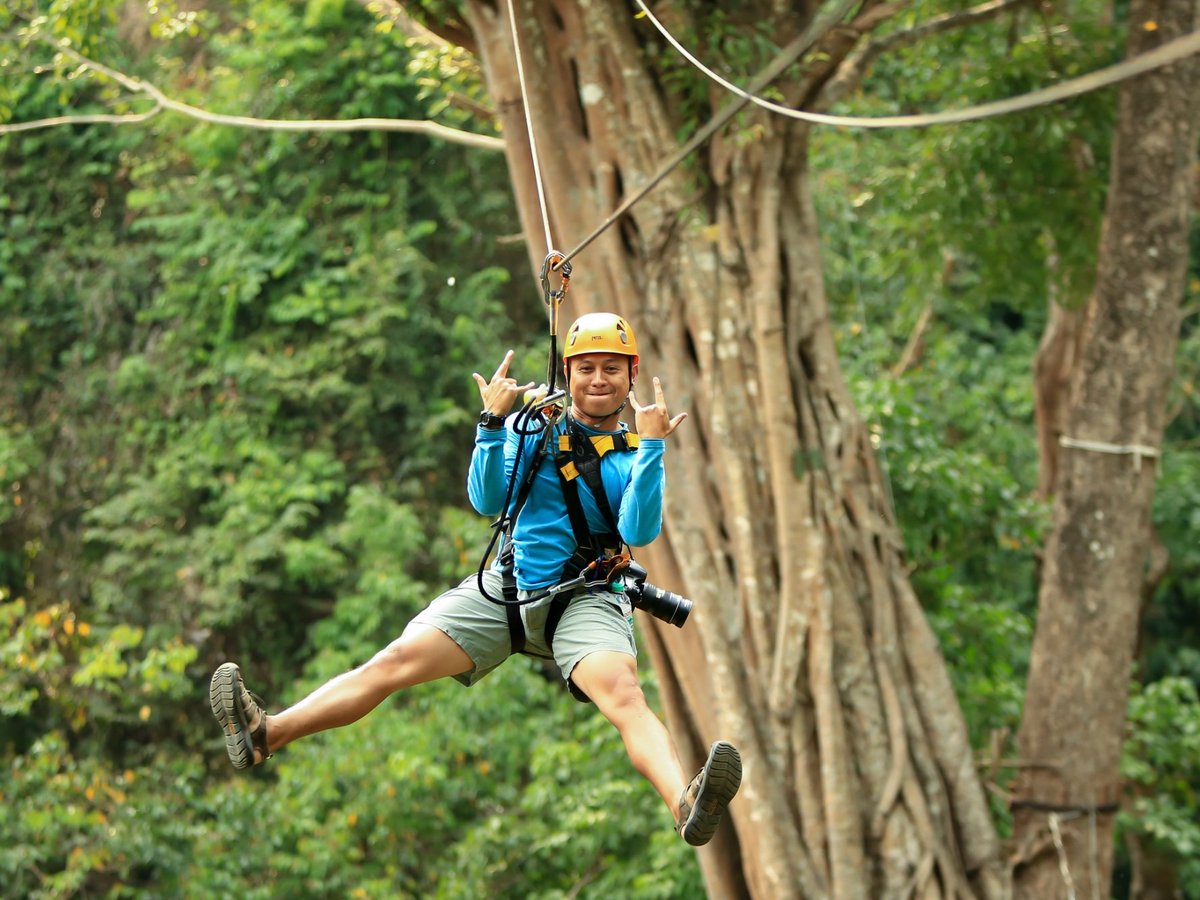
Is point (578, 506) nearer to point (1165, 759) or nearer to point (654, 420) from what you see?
point (654, 420)

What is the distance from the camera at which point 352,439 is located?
36.0 feet

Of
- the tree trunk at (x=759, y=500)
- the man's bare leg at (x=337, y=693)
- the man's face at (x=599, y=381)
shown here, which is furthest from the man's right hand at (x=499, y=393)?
the tree trunk at (x=759, y=500)

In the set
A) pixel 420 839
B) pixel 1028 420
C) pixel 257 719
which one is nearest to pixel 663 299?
pixel 257 719

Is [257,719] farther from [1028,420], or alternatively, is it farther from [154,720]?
[1028,420]

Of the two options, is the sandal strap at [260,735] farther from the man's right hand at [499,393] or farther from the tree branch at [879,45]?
the tree branch at [879,45]

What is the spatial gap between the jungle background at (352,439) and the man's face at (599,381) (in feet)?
13.3

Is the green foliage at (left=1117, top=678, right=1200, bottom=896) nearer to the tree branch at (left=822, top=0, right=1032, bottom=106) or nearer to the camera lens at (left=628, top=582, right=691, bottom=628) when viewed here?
the tree branch at (left=822, top=0, right=1032, bottom=106)

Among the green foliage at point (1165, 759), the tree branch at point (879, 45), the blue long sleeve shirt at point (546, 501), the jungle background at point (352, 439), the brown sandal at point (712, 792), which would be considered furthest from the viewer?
the green foliage at point (1165, 759)

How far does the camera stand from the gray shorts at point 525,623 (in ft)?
11.8

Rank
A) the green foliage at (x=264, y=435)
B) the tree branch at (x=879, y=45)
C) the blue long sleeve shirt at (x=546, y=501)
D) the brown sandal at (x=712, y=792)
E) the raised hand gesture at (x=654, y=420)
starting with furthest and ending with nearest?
the green foliage at (x=264, y=435), the tree branch at (x=879, y=45), the blue long sleeve shirt at (x=546, y=501), the raised hand gesture at (x=654, y=420), the brown sandal at (x=712, y=792)

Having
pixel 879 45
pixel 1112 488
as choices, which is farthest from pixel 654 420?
pixel 1112 488

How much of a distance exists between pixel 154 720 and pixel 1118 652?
6454 millimetres

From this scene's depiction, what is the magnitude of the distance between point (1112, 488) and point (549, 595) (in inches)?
165

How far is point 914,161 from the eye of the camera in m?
8.70
